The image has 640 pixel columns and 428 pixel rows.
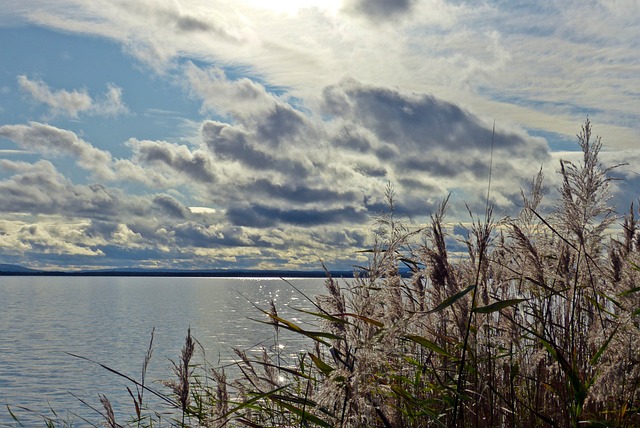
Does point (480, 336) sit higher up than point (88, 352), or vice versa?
point (480, 336)

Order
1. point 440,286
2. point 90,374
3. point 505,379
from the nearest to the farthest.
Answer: point 440,286 → point 505,379 → point 90,374

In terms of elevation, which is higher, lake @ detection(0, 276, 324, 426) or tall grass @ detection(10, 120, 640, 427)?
tall grass @ detection(10, 120, 640, 427)

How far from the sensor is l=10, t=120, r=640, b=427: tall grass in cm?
314

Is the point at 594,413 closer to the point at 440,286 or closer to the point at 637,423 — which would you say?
the point at 637,423

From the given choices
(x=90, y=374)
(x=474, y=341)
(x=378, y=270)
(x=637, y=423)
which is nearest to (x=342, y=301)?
(x=378, y=270)

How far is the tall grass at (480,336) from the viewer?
314 centimetres

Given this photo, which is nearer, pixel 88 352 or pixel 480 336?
pixel 480 336

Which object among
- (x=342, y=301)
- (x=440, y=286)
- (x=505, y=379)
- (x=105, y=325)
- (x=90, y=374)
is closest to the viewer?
(x=342, y=301)

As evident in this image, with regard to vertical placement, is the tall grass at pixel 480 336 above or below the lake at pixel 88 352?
above

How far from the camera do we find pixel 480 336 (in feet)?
15.3

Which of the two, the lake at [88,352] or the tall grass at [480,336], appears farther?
the lake at [88,352]

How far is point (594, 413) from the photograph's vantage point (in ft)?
15.1

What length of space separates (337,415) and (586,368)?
2316 mm

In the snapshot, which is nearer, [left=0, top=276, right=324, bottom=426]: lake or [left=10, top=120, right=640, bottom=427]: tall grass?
[left=10, top=120, right=640, bottom=427]: tall grass
